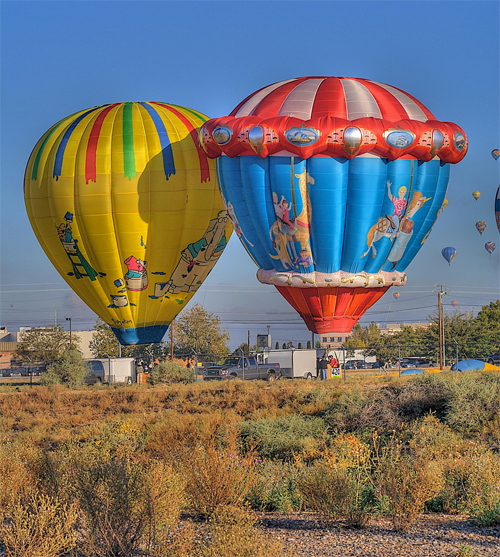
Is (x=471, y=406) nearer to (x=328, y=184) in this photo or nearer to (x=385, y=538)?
(x=328, y=184)

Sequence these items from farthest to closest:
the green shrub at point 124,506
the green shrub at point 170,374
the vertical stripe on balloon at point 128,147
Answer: the green shrub at point 170,374
the vertical stripe on balloon at point 128,147
the green shrub at point 124,506

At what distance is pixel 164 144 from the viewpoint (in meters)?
23.0

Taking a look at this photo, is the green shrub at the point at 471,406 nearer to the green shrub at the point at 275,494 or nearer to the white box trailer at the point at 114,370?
the green shrub at the point at 275,494

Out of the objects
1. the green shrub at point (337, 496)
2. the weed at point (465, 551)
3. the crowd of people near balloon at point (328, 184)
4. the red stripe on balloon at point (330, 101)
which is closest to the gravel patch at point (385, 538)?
the weed at point (465, 551)

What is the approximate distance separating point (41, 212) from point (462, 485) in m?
14.8

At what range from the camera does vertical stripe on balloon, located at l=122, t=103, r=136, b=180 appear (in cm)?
2247

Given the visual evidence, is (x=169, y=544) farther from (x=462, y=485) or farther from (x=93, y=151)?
(x=93, y=151)

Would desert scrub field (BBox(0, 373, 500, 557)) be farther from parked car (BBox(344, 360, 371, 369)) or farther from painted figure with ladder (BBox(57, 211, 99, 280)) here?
parked car (BBox(344, 360, 371, 369))

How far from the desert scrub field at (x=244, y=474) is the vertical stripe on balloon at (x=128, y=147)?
770 centimetres

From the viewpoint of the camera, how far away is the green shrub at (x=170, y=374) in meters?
42.9

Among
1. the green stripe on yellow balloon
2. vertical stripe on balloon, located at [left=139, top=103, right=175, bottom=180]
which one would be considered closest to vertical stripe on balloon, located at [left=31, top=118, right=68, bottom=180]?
the green stripe on yellow balloon

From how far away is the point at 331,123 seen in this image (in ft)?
52.0

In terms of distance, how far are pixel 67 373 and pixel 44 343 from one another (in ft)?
108

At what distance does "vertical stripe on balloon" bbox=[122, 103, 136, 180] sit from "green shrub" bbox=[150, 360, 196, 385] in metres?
21.4
